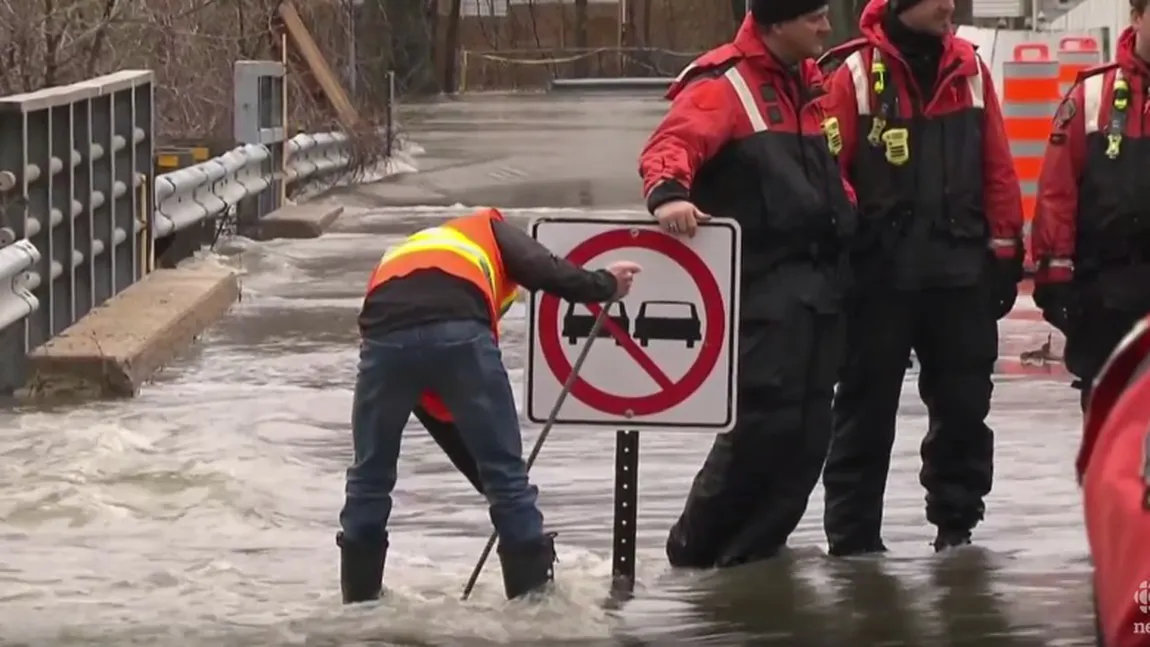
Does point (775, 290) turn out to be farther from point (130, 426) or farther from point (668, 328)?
point (130, 426)

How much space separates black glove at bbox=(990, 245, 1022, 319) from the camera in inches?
276

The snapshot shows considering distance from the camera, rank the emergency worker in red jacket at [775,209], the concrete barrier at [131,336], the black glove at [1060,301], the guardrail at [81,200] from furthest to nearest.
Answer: the guardrail at [81,200] → the concrete barrier at [131,336] → the black glove at [1060,301] → the emergency worker in red jacket at [775,209]

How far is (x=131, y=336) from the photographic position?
10.9 meters

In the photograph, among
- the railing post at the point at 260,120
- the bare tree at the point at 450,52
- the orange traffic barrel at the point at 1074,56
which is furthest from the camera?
the bare tree at the point at 450,52

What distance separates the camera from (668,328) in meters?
6.39

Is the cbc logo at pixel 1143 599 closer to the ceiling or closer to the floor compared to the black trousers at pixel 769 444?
closer to the ceiling

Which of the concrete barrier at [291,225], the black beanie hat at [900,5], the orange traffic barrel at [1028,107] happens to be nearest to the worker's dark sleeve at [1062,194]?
the black beanie hat at [900,5]

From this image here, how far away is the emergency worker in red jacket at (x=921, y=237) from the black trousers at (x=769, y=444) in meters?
0.32

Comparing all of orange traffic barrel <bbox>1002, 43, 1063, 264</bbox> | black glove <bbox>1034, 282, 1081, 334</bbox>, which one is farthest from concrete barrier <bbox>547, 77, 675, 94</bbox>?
black glove <bbox>1034, 282, 1081, 334</bbox>

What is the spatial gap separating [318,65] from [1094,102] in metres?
17.7

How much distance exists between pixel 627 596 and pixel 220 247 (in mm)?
10708

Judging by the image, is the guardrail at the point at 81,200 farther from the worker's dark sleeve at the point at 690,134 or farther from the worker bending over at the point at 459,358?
the worker's dark sleeve at the point at 690,134

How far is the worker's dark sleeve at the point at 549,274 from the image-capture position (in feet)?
20.0

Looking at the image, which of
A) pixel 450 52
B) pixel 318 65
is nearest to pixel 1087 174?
pixel 318 65
